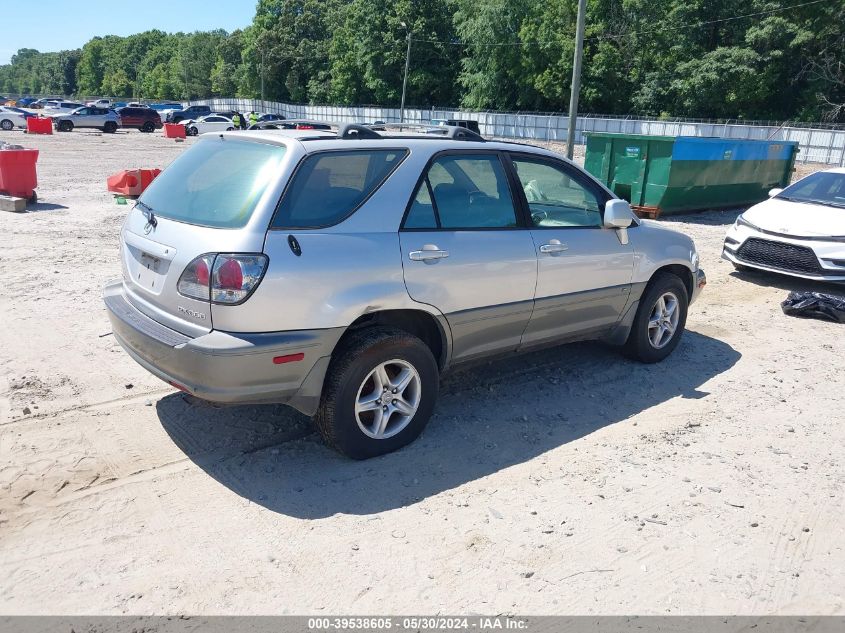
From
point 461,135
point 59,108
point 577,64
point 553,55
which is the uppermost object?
point 553,55

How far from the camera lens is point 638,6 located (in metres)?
52.8

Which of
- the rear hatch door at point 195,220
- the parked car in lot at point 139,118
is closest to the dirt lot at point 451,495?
the rear hatch door at point 195,220

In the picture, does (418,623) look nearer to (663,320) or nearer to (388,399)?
(388,399)

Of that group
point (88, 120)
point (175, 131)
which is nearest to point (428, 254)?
point (175, 131)

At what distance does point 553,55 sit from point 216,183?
198ft

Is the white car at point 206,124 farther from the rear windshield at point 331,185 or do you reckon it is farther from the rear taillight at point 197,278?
the rear taillight at point 197,278

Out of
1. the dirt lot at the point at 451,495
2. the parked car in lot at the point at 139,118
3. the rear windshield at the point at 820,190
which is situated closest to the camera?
the dirt lot at the point at 451,495

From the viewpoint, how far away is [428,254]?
4.14 metres

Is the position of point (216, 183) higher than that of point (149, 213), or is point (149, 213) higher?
point (216, 183)

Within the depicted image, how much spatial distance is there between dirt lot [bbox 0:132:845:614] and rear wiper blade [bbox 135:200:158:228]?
1.32 metres

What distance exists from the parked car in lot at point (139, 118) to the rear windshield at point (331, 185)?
1849 inches

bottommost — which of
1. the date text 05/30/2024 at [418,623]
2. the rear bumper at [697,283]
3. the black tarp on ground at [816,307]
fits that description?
the date text 05/30/2024 at [418,623]

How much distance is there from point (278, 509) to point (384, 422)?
82 cm

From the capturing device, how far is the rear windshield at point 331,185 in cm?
373
